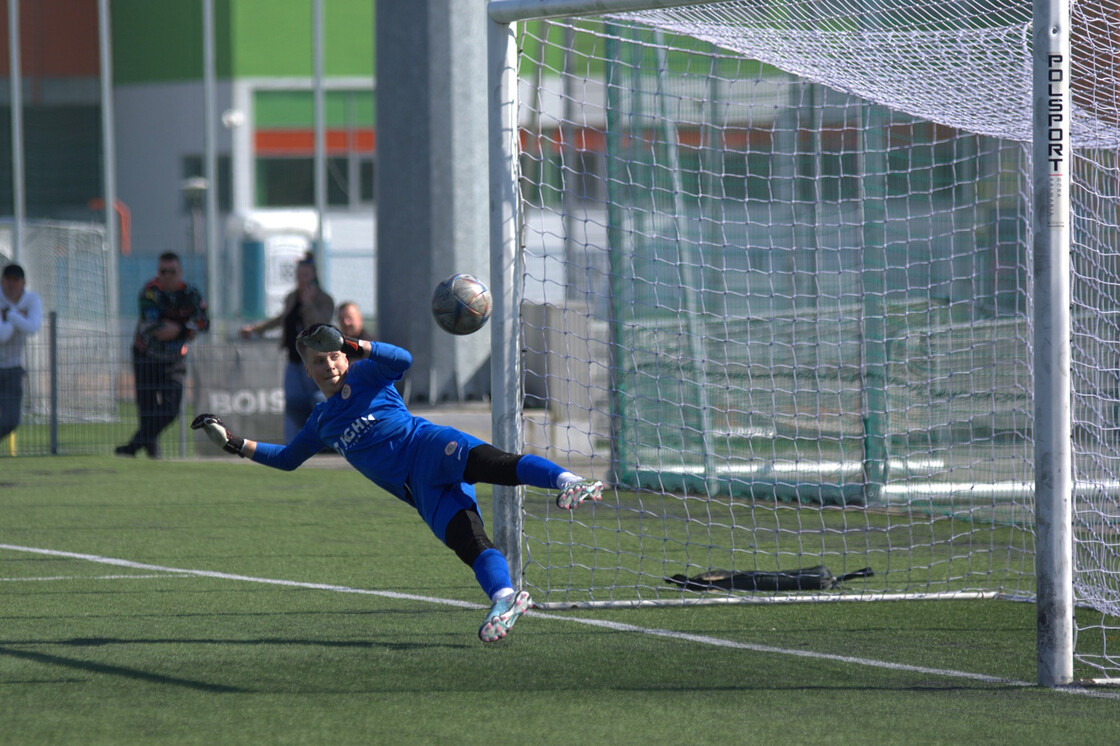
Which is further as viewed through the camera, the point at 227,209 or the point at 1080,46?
the point at 227,209

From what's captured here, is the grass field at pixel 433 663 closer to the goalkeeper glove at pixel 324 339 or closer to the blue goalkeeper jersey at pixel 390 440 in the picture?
the blue goalkeeper jersey at pixel 390 440

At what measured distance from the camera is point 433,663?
618 cm

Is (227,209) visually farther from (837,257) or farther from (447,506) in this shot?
(447,506)

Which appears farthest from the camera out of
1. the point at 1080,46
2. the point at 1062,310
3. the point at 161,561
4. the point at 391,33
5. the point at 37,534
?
the point at 391,33

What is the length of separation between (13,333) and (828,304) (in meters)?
8.98

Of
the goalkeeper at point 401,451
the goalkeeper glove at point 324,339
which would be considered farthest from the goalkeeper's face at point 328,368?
the goalkeeper glove at point 324,339

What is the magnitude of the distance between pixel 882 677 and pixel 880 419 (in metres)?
5.84

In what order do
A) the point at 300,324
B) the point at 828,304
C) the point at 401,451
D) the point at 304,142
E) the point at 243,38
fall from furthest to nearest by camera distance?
the point at 304,142
the point at 243,38
the point at 300,324
the point at 828,304
the point at 401,451

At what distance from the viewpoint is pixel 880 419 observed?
11.5m

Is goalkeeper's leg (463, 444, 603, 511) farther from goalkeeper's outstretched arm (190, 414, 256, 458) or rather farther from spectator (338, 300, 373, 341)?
spectator (338, 300, 373, 341)

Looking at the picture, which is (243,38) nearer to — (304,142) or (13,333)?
(304,142)

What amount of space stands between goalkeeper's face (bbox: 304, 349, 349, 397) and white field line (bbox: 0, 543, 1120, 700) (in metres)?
1.58

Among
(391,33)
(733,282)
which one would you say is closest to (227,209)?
(391,33)

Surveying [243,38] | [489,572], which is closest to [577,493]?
[489,572]
